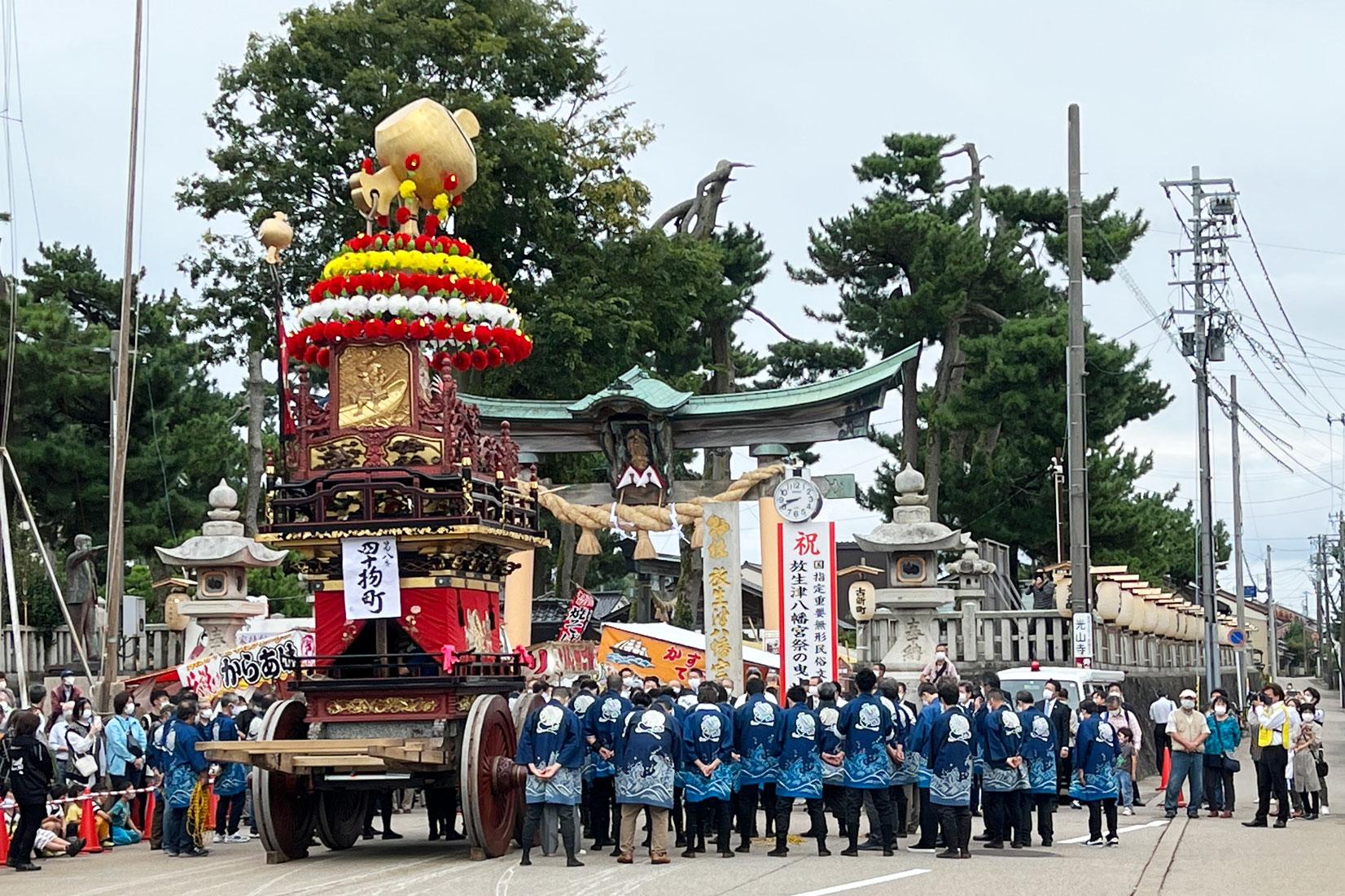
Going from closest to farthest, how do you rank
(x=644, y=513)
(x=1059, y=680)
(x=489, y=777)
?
(x=489, y=777)
(x=1059, y=680)
(x=644, y=513)

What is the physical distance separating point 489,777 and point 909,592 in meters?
11.9

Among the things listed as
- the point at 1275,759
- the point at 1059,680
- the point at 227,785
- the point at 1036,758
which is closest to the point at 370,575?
the point at 227,785

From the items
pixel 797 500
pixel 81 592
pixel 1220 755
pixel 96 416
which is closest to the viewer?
pixel 1220 755

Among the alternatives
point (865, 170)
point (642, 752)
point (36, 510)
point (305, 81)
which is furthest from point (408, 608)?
point (865, 170)

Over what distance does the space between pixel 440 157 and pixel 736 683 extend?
1040cm

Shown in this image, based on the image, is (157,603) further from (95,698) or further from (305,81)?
(95,698)

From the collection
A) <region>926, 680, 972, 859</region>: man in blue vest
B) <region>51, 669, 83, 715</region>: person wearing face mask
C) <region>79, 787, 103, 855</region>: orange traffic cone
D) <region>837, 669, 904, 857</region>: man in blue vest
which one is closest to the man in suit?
<region>926, 680, 972, 859</region>: man in blue vest

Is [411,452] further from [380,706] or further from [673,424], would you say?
[673,424]

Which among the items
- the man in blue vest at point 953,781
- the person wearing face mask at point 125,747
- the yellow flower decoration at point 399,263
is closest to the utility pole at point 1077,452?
the man in blue vest at point 953,781

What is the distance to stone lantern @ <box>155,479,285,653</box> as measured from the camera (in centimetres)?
2712

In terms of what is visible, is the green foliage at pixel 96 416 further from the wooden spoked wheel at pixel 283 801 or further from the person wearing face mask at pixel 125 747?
the wooden spoked wheel at pixel 283 801

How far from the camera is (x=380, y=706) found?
50.2 feet

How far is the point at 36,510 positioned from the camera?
3444 cm

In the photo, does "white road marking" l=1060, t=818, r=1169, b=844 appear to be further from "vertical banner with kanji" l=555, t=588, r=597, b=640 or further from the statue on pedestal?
the statue on pedestal
